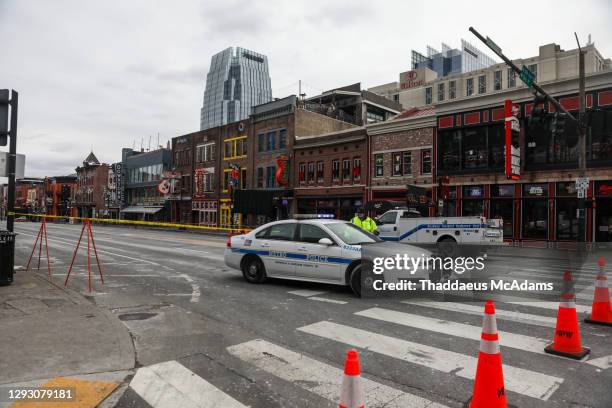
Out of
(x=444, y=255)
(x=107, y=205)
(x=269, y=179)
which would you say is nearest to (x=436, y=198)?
(x=269, y=179)

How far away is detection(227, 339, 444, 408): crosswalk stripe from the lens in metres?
3.96

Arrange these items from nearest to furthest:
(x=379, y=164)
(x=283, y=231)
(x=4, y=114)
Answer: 1. (x=4, y=114)
2. (x=283, y=231)
3. (x=379, y=164)

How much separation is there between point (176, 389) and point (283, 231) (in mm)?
5753

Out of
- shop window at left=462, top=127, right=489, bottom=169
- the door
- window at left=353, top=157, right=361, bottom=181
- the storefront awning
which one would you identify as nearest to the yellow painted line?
the door

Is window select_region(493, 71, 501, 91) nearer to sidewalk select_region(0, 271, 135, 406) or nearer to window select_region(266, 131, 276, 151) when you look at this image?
window select_region(266, 131, 276, 151)

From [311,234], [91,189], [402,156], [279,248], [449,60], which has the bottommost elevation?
[279,248]

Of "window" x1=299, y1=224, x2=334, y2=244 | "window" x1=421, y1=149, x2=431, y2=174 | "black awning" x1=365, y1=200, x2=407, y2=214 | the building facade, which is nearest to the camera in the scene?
"window" x1=299, y1=224, x2=334, y2=244

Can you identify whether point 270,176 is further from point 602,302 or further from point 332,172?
point 602,302

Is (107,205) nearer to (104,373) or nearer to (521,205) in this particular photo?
(521,205)

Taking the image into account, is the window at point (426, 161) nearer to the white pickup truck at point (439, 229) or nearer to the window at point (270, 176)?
the white pickup truck at point (439, 229)

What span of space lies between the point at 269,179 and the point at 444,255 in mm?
33458

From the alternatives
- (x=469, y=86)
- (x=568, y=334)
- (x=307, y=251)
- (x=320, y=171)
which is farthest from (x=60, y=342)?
(x=469, y=86)

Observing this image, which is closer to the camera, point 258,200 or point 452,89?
point 258,200

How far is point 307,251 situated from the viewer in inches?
359
